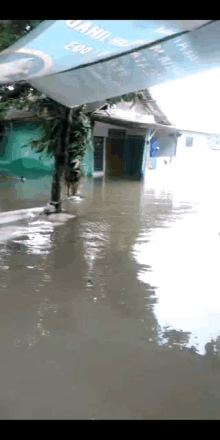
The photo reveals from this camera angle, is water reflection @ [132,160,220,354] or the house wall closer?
water reflection @ [132,160,220,354]

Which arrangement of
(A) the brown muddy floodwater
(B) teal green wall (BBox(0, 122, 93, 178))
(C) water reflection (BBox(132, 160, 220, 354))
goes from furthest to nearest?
(B) teal green wall (BBox(0, 122, 93, 178)) → (C) water reflection (BBox(132, 160, 220, 354)) → (A) the brown muddy floodwater

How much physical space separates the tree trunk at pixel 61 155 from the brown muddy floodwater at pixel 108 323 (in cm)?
122

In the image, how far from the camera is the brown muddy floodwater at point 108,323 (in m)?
2.03

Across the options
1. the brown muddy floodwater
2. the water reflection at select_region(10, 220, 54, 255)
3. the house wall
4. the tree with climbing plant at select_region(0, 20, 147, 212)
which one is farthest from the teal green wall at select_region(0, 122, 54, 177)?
the brown muddy floodwater

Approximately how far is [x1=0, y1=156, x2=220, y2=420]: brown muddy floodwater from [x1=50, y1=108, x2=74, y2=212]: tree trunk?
3.99 feet

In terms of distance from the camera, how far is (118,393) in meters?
2.07

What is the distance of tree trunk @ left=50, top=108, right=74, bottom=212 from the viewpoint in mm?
6473

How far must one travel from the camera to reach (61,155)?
6680 mm

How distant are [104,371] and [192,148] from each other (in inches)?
922

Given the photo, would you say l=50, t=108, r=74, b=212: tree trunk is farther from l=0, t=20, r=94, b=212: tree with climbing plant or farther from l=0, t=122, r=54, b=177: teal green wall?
l=0, t=122, r=54, b=177: teal green wall

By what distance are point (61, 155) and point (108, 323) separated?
15.1 feet

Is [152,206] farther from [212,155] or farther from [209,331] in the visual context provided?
[212,155]

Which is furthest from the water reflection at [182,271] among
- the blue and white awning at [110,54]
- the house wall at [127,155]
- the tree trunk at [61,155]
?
the house wall at [127,155]

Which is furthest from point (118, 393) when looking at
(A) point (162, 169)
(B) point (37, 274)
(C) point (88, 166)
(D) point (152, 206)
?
(A) point (162, 169)
